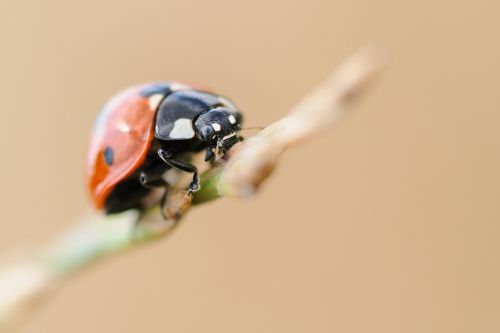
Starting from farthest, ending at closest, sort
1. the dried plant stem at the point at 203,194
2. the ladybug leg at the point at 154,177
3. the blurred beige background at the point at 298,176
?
1. the blurred beige background at the point at 298,176
2. the ladybug leg at the point at 154,177
3. the dried plant stem at the point at 203,194

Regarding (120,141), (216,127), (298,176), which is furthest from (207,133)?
(298,176)

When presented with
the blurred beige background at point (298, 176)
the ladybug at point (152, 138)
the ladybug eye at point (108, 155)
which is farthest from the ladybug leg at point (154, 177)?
the blurred beige background at point (298, 176)

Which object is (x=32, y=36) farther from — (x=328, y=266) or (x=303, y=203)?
(x=328, y=266)

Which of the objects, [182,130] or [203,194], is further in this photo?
[182,130]

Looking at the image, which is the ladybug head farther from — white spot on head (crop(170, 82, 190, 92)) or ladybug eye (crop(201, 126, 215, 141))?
white spot on head (crop(170, 82, 190, 92))

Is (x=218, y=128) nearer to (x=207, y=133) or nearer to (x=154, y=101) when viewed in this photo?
(x=207, y=133)

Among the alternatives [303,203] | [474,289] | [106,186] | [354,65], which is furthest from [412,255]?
[354,65]

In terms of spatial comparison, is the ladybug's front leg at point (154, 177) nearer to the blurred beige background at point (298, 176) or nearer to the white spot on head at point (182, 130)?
the white spot on head at point (182, 130)
